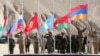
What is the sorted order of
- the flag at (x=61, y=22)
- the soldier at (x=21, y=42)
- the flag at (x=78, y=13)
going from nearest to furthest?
the flag at (x=78, y=13), the flag at (x=61, y=22), the soldier at (x=21, y=42)

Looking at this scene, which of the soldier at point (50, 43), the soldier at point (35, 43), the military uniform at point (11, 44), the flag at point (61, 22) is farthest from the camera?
the soldier at point (35, 43)

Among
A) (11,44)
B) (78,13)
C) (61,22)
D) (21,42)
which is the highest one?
(78,13)

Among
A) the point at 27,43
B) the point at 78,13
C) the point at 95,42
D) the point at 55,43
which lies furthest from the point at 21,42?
the point at 78,13

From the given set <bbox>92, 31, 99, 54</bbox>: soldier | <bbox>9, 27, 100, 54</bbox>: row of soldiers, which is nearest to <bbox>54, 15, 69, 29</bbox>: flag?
Result: <bbox>9, 27, 100, 54</bbox>: row of soldiers

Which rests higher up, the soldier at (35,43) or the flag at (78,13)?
the flag at (78,13)

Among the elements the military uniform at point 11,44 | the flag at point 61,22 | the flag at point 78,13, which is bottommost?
the military uniform at point 11,44

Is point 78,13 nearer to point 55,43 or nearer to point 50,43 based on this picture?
point 50,43

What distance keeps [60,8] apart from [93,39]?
4.97 m

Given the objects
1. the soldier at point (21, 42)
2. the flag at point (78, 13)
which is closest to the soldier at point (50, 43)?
the soldier at point (21, 42)

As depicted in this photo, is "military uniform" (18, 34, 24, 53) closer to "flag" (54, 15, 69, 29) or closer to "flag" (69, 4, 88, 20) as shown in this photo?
"flag" (54, 15, 69, 29)

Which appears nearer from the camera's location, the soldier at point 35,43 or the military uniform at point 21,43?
the military uniform at point 21,43

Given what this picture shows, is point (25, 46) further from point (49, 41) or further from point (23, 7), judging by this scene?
point (23, 7)

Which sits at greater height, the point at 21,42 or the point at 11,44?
the point at 21,42

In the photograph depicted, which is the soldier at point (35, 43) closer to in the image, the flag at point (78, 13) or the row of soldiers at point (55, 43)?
the row of soldiers at point (55, 43)
